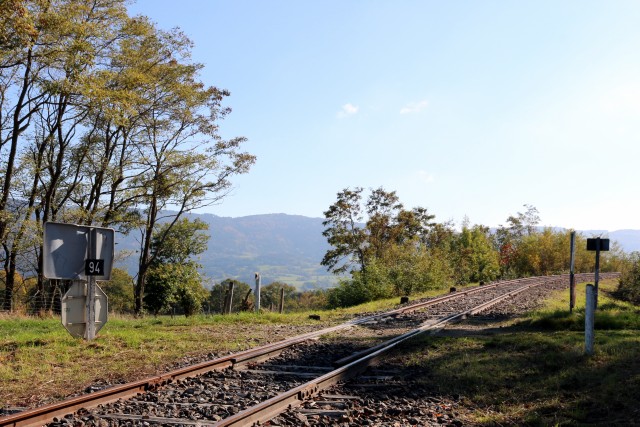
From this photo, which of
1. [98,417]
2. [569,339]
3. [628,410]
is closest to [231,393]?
[98,417]

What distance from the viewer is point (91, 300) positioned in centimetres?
1055

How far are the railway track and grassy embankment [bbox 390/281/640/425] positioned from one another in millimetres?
1032

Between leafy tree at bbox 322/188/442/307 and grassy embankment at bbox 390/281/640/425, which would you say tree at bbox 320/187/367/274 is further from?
grassy embankment at bbox 390/281/640/425

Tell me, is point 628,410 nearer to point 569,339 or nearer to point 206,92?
point 569,339

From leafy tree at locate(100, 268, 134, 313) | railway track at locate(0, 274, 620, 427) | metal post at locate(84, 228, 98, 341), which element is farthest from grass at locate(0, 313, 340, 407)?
leafy tree at locate(100, 268, 134, 313)

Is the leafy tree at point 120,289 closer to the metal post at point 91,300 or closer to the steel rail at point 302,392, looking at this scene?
the metal post at point 91,300

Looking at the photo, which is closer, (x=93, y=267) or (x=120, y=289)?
(x=93, y=267)

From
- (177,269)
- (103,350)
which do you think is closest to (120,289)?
(177,269)

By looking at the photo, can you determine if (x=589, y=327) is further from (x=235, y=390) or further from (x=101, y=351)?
(x=101, y=351)

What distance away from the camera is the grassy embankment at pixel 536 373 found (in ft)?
20.5

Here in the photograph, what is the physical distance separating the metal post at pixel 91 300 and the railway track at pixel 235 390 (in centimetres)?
335

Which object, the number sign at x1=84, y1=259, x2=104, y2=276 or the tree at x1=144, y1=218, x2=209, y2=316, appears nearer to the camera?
the number sign at x1=84, y1=259, x2=104, y2=276

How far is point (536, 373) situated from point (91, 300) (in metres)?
7.91

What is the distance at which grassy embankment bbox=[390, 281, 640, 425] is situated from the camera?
20.5 ft
